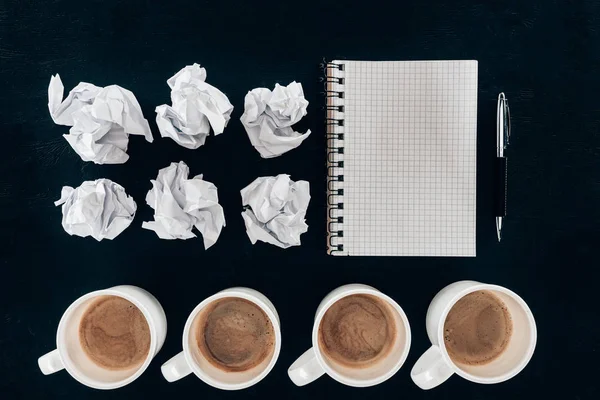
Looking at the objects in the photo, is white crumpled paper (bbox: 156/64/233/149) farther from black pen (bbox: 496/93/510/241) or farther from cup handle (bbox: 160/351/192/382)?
black pen (bbox: 496/93/510/241)

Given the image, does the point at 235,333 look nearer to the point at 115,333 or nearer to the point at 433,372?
the point at 115,333

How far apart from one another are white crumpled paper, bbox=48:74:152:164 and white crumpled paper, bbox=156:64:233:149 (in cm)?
5

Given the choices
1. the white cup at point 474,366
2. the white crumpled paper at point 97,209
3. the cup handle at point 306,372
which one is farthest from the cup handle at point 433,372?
the white crumpled paper at point 97,209

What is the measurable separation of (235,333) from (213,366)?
0.06 meters

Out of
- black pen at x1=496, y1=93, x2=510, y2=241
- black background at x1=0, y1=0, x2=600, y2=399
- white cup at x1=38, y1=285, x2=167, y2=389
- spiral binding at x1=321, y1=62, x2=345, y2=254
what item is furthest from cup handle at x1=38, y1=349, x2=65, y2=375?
black pen at x1=496, y1=93, x2=510, y2=241

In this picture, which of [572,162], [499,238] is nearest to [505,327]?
[499,238]

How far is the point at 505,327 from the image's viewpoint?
0.72 metres

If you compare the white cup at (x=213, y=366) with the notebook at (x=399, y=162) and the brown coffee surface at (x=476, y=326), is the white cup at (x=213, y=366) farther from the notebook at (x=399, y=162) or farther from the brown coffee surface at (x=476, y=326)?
the brown coffee surface at (x=476, y=326)

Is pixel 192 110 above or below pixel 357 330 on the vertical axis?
above

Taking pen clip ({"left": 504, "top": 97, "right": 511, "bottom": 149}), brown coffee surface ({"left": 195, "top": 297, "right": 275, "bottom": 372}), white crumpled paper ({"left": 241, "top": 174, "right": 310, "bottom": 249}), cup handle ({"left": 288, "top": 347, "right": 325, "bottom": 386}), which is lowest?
cup handle ({"left": 288, "top": 347, "right": 325, "bottom": 386})

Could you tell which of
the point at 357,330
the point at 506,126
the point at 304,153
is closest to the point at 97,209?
the point at 304,153

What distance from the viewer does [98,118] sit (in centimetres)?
70

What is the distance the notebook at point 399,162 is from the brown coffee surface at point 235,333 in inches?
6.6

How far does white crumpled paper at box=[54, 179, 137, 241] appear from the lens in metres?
0.71
